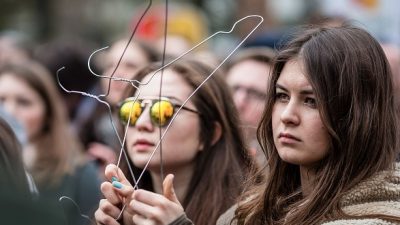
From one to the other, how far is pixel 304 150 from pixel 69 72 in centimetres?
521

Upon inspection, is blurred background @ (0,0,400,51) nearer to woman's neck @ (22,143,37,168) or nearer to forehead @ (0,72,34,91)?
forehead @ (0,72,34,91)

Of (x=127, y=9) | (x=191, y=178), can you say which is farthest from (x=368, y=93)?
(x=127, y=9)

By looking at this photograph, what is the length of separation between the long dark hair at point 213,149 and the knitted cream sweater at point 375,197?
1270mm

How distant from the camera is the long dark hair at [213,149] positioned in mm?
4957

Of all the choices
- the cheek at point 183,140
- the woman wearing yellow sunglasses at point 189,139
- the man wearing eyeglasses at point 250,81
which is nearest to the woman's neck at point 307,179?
the woman wearing yellow sunglasses at point 189,139

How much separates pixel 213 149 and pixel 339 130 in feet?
5.08

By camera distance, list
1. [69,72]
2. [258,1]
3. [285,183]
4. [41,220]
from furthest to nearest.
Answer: [258,1], [69,72], [285,183], [41,220]

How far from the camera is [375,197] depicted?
368 centimetres

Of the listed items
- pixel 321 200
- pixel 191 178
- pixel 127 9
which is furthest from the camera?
pixel 127 9

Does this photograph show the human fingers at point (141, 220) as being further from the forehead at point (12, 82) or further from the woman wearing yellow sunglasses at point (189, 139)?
the forehead at point (12, 82)

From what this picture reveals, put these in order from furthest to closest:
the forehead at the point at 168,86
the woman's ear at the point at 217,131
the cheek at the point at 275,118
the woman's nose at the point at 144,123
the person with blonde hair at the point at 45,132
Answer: the person with blonde hair at the point at 45,132 → the woman's ear at the point at 217,131 → the forehead at the point at 168,86 → the woman's nose at the point at 144,123 → the cheek at the point at 275,118

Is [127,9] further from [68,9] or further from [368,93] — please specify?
[368,93]

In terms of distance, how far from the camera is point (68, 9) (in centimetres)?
2920

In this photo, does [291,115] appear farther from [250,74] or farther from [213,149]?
[250,74]
